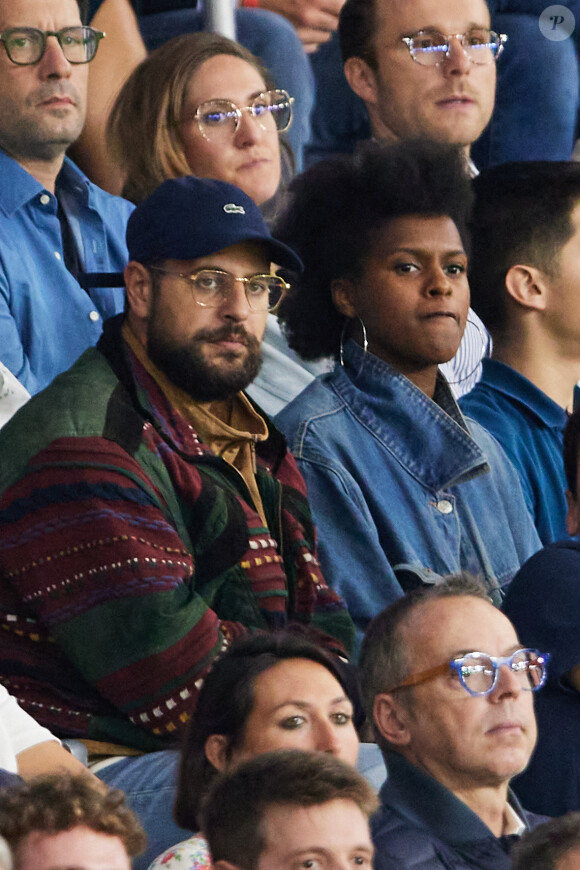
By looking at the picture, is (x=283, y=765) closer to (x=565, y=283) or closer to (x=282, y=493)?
(x=282, y=493)

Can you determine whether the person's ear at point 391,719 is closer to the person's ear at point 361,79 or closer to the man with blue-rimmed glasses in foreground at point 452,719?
the man with blue-rimmed glasses in foreground at point 452,719

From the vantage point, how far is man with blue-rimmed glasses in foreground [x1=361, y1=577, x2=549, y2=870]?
2.40 m

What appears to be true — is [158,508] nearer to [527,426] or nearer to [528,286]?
[527,426]

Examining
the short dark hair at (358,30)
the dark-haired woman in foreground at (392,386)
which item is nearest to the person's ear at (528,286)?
the dark-haired woman in foreground at (392,386)

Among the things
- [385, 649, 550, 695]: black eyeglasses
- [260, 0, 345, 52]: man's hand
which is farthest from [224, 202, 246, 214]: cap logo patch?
[260, 0, 345, 52]: man's hand

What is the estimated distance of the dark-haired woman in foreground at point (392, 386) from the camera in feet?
10.3

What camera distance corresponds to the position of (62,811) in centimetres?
182

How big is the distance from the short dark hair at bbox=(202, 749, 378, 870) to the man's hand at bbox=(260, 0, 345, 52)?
9.47 feet

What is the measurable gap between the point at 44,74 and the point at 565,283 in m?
1.22

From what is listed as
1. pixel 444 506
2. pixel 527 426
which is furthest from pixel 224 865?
pixel 527 426

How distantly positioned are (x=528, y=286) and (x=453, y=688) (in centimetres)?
151

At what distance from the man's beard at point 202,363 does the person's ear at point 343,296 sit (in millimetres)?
492

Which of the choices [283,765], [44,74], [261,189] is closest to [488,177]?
[261,189]

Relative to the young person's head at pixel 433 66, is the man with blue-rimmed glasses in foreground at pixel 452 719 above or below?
below
